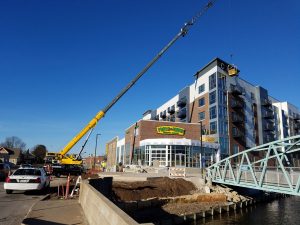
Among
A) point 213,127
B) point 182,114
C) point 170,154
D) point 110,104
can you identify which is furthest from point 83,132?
point 182,114

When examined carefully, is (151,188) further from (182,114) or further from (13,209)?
(182,114)

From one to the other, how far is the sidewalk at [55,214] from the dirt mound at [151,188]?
452 inches

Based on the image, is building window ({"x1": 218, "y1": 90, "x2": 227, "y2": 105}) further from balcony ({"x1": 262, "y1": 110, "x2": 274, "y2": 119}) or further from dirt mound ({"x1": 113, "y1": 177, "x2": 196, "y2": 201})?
dirt mound ({"x1": 113, "y1": 177, "x2": 196, "y2": 201})

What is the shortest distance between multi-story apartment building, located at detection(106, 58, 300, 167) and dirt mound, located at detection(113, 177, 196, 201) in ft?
78.9

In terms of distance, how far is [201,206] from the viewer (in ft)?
85.3

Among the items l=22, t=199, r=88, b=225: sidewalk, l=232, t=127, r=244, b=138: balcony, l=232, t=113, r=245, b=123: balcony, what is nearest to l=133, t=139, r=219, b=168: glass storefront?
l=232, t=127, r=244, b=138: balcony

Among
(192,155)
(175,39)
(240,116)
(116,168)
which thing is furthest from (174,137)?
(175,39)

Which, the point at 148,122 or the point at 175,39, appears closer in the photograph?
the point at 175,39

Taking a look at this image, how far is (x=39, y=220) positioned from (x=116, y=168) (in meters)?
40.6

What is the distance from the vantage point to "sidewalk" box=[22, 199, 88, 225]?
955 centimetres

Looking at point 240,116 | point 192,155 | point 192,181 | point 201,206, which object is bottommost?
point 201,206

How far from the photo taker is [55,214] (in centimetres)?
1086

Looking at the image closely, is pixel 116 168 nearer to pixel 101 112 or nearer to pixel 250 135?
pixel 101 112

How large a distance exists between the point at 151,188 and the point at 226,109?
3532 cm
